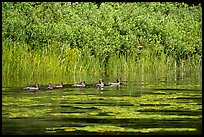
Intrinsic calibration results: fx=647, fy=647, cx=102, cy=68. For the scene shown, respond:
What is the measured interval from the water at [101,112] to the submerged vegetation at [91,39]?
16.6ft

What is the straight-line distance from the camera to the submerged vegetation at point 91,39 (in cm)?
1825

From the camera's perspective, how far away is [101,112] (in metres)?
9.02

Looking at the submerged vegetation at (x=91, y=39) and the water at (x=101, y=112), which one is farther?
the submerged vegetation at (x=91, y=39)

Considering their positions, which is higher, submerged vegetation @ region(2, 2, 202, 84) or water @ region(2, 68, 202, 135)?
submerged vegetation @ region(2, 2, 202, 84)

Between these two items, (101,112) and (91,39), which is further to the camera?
(91,39)

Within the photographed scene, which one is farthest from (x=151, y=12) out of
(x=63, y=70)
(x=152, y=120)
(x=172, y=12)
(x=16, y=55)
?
(x=152, y=120)

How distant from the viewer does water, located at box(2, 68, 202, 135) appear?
7367mm

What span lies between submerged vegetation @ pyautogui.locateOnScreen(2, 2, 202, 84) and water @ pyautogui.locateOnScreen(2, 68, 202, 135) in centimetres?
505

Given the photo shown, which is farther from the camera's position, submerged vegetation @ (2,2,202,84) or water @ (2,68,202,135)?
submerged vegetation @ (2,2,202,84)

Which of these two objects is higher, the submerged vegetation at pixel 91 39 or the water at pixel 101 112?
the submerged vegetation at pixel 91 39

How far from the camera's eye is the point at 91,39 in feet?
82.3

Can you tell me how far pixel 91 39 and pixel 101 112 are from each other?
53.0 ft

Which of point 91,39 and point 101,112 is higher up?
point 91,39

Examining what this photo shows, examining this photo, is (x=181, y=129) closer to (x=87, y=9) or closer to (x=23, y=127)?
(x=23, y=127)
